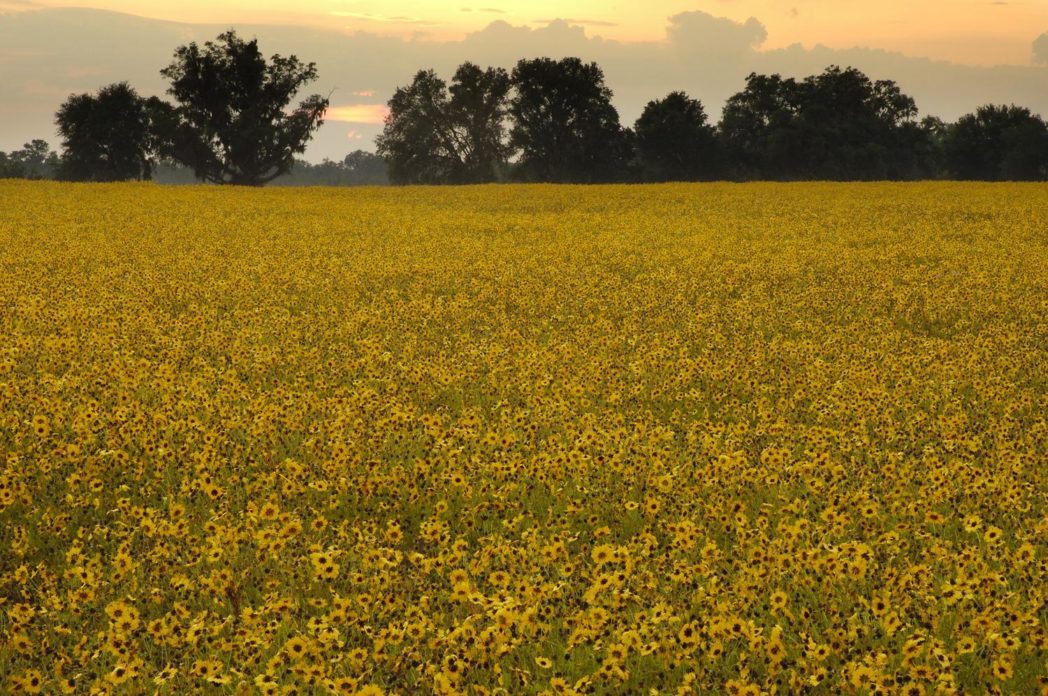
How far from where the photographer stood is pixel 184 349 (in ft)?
38.4

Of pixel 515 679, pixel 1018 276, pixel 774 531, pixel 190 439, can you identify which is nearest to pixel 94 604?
pixel 515 679

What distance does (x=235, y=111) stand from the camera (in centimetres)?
7162

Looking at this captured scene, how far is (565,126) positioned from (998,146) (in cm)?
4019

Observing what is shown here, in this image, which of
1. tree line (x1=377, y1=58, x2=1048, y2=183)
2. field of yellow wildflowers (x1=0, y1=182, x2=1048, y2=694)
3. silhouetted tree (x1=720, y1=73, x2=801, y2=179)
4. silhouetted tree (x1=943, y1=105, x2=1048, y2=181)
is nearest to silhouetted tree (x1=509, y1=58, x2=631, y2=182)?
tree line (x1=377, y1=58, x2=1048, y2=183)

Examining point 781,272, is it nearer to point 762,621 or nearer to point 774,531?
point 774,531

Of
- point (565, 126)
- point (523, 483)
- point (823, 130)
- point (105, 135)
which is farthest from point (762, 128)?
point (523, 483)

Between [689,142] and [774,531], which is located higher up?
[689,142]

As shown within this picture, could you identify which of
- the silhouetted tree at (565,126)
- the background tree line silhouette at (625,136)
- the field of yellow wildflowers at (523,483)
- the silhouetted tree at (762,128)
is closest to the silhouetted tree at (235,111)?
the background tree line silhouette at (625,136)

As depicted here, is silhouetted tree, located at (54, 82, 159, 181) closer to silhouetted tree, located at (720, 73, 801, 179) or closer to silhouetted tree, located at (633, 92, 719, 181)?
silhouetted tree, located at (633, 92, 719, 181)

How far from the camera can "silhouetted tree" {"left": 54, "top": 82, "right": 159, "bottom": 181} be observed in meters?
86.4

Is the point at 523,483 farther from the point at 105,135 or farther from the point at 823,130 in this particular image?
the point at 105,135

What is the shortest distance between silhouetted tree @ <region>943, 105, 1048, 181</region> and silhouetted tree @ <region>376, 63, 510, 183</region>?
137 feet

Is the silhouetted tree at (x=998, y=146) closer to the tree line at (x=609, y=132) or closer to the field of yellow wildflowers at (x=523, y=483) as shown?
the tree line at (x=609, y=132)

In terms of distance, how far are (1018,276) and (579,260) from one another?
8.91 meters
